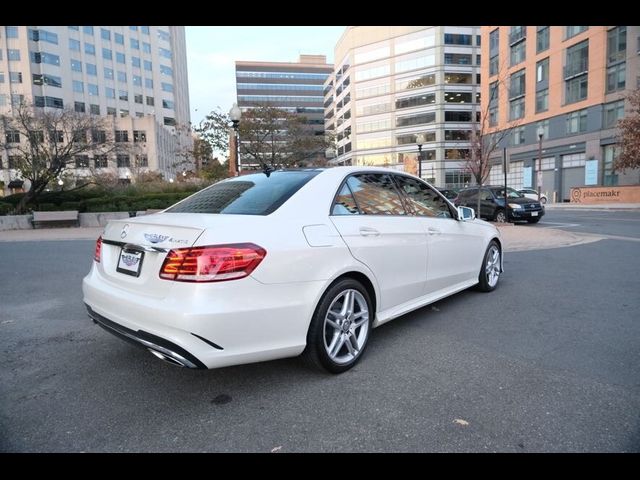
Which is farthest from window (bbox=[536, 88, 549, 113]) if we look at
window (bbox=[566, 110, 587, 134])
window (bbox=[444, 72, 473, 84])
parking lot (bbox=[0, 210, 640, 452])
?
parking lot (bbox=[0, 210, 640, 452])

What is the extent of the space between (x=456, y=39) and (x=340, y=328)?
3055 inches

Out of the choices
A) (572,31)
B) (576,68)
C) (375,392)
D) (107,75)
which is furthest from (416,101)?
(375,392)

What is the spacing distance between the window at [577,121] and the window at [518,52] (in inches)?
412

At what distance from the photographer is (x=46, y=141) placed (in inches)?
899

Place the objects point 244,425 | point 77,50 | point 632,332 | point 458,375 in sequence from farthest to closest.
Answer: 1. point 77,50
2. point 632,332
3. point 458,375
4. point 244,425

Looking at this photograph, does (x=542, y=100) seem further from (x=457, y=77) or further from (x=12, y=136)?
(x=12, y=136)

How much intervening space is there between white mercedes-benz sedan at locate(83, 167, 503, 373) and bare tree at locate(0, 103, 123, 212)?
69.4 ft

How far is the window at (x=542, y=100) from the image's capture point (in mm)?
42500

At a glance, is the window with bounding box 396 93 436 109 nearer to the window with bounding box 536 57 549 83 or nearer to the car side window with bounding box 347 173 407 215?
the window with bounding box 536 57 549 83

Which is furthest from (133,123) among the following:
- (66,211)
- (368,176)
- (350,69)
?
(368,176)
